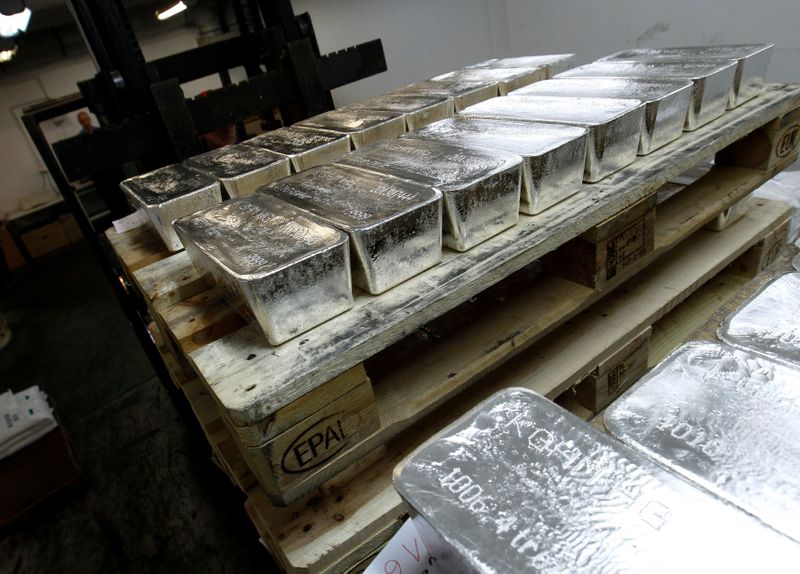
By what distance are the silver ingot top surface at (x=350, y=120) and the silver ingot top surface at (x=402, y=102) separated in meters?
0.06

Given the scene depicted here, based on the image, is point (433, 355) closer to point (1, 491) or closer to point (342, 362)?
point (342, 362)

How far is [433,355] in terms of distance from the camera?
5.43 feet

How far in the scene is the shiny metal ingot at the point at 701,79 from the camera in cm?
182

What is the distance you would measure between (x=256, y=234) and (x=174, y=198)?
0.60m

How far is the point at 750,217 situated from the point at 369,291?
2.01 meters

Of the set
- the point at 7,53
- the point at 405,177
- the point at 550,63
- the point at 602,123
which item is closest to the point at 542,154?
the point at 602,123

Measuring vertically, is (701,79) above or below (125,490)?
above

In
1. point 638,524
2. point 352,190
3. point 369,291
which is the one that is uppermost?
point 352,190

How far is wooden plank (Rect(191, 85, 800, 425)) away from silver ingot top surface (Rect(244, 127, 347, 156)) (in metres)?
0.90

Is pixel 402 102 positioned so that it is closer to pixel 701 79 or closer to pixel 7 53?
pixel 701 79

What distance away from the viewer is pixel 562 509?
2.59ft

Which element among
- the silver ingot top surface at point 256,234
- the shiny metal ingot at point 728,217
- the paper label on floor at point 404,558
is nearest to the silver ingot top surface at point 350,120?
the silver ingot top surface at point 256,234

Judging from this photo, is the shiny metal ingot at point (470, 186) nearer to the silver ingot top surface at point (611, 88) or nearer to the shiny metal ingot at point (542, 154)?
the shiny metal ingot at point (542, 154)

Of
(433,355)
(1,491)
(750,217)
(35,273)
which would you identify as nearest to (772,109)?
(750,217)
